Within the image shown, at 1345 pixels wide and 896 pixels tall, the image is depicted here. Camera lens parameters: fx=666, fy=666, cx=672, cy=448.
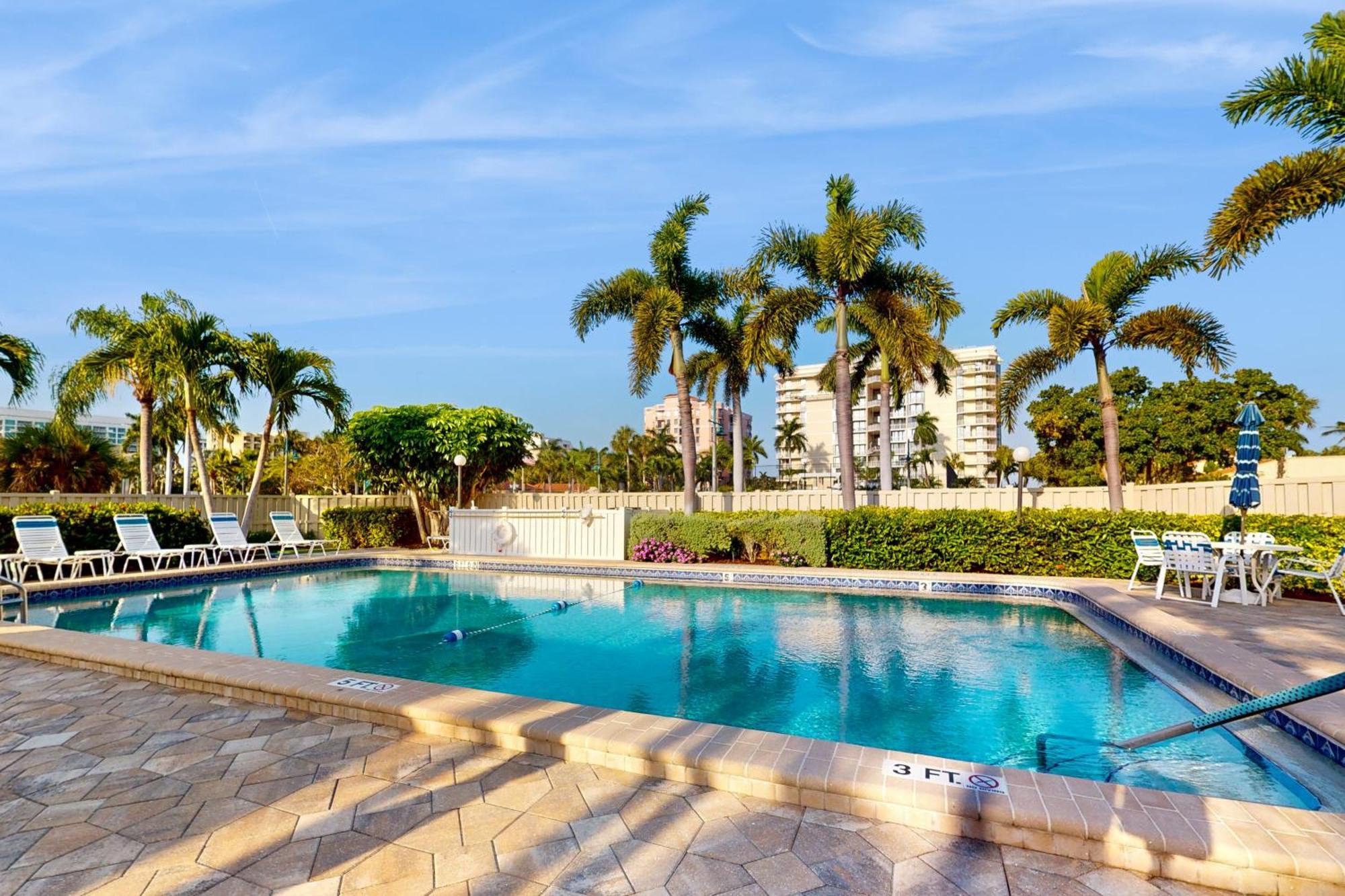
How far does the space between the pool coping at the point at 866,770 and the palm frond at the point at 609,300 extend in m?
12.4

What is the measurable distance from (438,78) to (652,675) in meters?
9.88

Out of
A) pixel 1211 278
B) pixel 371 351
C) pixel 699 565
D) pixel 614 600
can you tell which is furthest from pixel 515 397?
pixel 1211 278

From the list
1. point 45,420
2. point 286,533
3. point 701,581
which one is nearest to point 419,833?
point 701,581

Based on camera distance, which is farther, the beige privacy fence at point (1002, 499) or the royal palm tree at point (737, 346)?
the royal palm tree at point (737, 346)

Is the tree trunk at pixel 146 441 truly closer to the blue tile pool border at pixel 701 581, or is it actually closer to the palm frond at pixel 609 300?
the blue tile pool border at pixel 701 581

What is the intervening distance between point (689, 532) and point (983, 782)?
1055 centimetres

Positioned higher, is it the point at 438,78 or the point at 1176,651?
the point at 438,78

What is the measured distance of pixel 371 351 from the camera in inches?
851

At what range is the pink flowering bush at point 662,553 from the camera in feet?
43.9

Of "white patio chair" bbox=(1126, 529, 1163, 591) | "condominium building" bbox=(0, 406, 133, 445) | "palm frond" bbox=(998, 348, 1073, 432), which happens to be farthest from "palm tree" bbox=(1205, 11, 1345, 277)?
"condominium building" bbox=(0, 406, 133, 445)

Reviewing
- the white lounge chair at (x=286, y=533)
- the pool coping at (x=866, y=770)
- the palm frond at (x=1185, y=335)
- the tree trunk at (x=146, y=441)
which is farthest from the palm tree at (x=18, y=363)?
the palm frond at (x=1185, y=335)

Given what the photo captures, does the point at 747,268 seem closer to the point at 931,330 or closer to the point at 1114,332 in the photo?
the point at 931,330

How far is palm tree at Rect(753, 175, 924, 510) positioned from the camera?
544 inches

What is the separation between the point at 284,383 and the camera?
1569 centimetres
